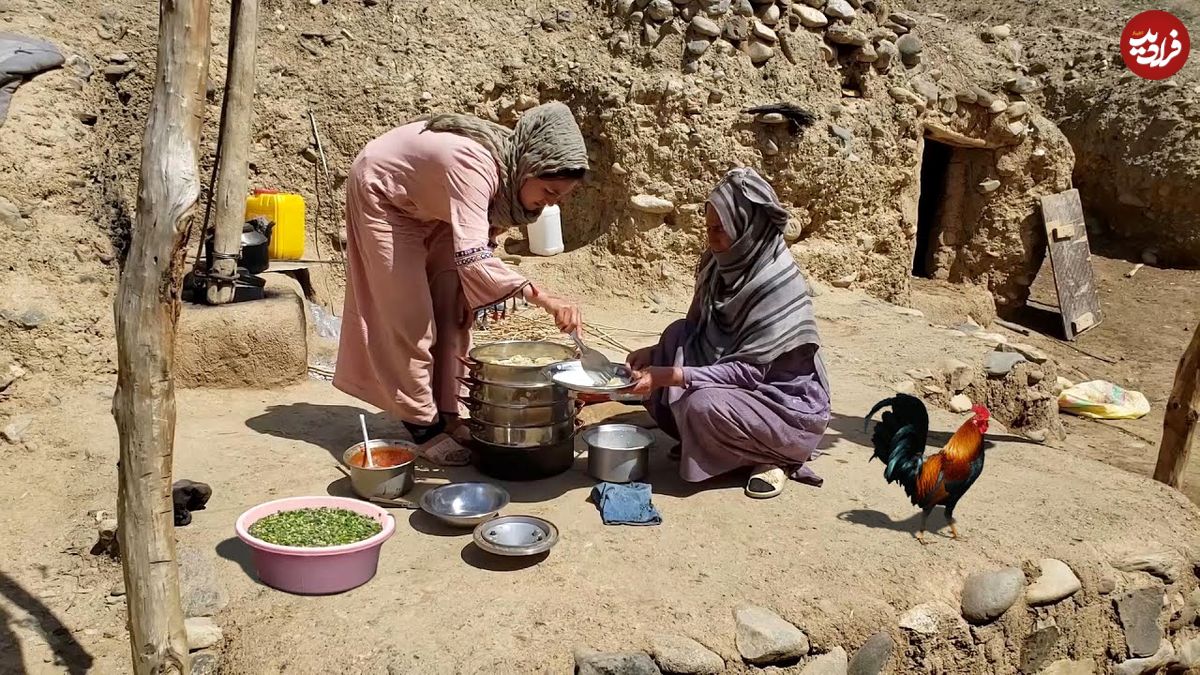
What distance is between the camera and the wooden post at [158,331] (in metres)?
2.24

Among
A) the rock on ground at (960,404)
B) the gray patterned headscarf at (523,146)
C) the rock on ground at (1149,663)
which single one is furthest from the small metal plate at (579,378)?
the rock on ground at (960,404)

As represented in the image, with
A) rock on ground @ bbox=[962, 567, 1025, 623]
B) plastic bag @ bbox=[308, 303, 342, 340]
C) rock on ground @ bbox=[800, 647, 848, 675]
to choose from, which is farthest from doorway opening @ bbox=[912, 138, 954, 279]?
rock on ground @ bbox=[800, 647, 848, 675]

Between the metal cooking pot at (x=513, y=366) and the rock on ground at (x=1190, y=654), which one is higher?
the metal cooking pot at (x=513, y=366)

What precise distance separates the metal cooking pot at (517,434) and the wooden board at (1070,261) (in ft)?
26.2

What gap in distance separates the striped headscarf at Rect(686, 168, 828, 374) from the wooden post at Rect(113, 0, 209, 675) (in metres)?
1.83

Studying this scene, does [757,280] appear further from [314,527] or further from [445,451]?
[314,527]

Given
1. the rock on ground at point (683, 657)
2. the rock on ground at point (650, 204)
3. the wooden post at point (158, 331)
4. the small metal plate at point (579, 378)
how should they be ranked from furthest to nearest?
the rock on ground at point (650, 204), the small metal plate at point (579, 378), the rock on ground at point (683, 657), the wooden post at point (158, 331)

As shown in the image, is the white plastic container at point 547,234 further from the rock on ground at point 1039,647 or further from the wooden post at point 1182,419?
the rock on ground at point 1039,647

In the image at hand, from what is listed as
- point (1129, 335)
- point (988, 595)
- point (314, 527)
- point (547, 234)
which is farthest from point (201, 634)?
point (1129, 335)

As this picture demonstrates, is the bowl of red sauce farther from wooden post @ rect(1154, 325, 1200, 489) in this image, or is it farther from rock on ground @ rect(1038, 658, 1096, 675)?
wooden post @ rect(1154, 325, 1200, 489)

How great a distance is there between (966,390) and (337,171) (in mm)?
4593

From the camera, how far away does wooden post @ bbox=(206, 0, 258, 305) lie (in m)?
4.91

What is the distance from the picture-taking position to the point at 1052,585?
3.23m

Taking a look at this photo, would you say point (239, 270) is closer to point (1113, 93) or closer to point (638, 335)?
point (638, 335)
